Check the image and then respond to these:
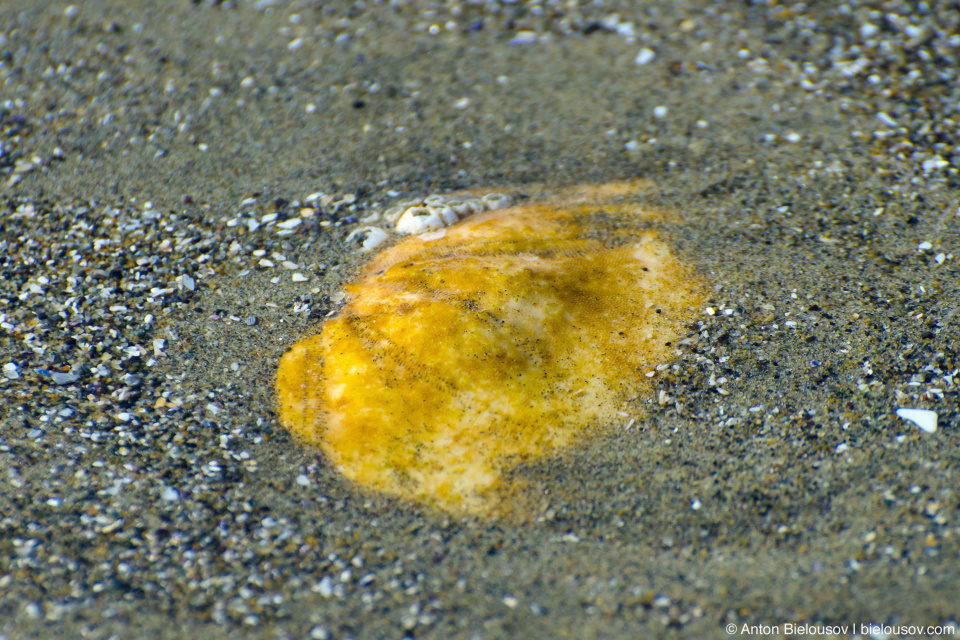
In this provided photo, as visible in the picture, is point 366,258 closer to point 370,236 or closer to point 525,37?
point 370,236

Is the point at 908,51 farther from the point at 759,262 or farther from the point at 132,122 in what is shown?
the point at 132,122

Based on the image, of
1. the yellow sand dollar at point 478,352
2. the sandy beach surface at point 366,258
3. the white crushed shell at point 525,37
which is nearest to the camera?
the sandy beach surface at point 366,258

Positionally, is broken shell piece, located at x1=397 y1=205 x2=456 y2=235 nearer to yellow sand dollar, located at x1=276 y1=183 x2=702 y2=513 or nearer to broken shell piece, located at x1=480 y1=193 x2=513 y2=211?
yellow sand dollar, located at x1=276 y1=183 x2=702 y2=513

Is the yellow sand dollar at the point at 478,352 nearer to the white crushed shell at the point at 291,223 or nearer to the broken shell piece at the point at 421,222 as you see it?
the broken shell piece at the point at 421,222

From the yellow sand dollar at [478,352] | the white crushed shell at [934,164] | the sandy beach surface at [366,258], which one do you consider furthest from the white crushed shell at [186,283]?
the white crushed shell at [934,164]

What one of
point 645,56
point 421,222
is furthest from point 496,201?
point 645,56

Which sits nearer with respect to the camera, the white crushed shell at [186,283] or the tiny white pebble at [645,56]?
the white crushed shell at [186,283]
